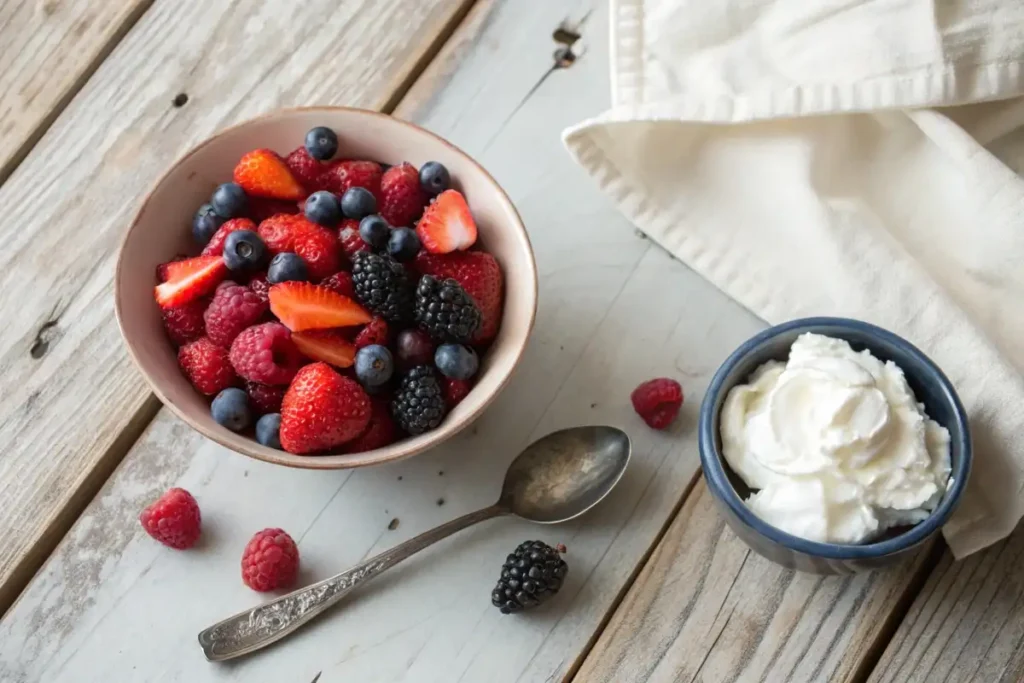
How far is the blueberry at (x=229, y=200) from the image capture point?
39.3 inches

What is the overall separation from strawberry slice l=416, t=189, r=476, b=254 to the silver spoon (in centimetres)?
25

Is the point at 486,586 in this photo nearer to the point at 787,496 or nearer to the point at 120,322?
the point at 787,496

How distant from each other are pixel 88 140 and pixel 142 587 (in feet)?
1.80

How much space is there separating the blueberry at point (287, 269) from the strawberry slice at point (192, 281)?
0.06m

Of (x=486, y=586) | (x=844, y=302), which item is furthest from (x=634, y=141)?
(x=486, y=586)

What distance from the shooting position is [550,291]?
1.16m

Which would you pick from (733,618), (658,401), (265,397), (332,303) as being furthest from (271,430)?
(733,618)

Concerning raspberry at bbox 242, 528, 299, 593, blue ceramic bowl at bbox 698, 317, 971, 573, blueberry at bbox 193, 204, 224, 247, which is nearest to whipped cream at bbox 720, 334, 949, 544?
blue ceramic bowl at bbox 698, 317, 971, 573

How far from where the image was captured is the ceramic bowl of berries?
92 centimetres

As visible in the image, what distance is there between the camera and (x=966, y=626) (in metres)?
1.03

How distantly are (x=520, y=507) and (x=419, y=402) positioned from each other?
195 mm

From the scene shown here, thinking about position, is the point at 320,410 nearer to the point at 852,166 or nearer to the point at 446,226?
the point at 446,226

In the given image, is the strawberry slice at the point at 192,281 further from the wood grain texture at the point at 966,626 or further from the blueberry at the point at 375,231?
the wood grain texture at the point at 966,626

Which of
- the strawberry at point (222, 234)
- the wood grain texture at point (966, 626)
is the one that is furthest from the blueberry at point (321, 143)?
the wood grain texture at point (966, 626)
